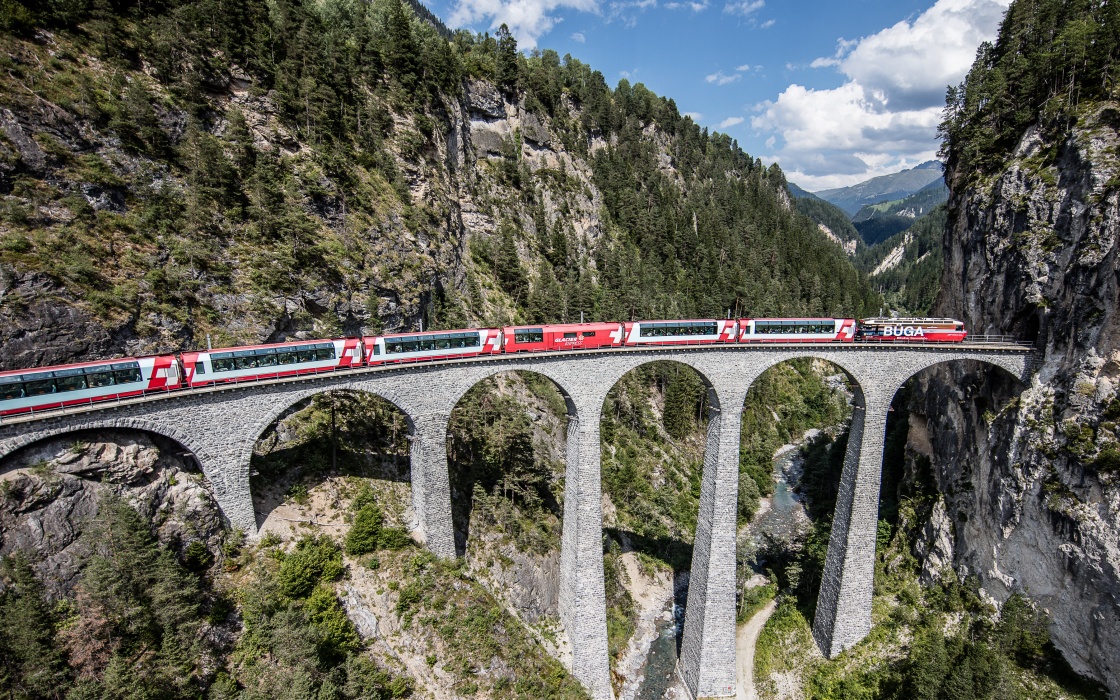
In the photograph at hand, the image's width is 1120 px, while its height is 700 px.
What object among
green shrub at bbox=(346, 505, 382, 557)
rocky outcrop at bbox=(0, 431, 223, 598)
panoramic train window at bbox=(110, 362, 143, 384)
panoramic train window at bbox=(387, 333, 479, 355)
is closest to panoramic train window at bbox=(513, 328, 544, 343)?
panoramic train window at bbox=(387, 333, 479, 355)

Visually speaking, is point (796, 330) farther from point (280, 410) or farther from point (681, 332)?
point (280, 410)

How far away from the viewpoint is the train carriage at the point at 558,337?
29.7m

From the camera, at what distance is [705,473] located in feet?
106

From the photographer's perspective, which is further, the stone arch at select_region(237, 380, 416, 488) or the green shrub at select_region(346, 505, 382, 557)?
the green shrub at select_region(346, 505, 382, 557)

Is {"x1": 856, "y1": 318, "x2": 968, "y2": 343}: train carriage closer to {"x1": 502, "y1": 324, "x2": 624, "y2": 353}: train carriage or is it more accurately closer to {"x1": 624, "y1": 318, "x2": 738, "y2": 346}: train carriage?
{"x1": 624, "y1": 318, "x2": 738, "y2": 346}: train carriage

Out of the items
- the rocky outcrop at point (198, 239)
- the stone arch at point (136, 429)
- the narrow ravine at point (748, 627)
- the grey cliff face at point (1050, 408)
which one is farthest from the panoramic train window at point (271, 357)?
the grey cliff face at point (1050, 408)

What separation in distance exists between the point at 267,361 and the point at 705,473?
28.1 m

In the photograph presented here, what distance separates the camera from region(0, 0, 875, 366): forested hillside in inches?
1029

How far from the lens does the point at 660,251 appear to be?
83.2 meters

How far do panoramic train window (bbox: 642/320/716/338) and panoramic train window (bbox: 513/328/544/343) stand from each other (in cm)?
720

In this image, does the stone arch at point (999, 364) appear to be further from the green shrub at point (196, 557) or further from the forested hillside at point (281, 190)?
the green shrub at point (196, 557)

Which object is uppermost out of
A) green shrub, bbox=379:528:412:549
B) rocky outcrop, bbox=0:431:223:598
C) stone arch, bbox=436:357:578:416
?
stone arch, bbox=436:357:578:416

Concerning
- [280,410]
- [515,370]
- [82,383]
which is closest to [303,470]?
[280,410]

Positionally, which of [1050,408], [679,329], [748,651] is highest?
[679,329]
